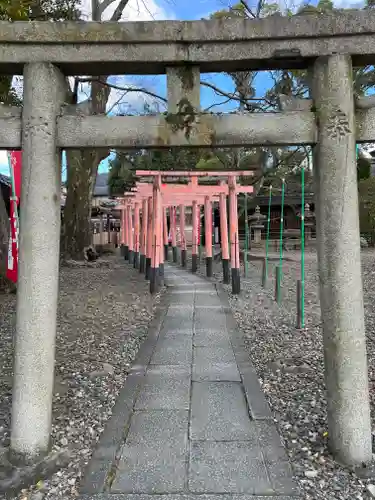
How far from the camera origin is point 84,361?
531 cm

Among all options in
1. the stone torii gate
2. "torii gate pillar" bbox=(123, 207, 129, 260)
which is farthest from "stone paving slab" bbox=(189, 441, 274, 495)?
"torii gate pillar" bbox=(123, 207, 129, 260)

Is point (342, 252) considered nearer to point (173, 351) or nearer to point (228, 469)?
point (228, 469)

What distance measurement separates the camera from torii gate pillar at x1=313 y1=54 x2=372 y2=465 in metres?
2.92

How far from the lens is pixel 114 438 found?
10.9ft

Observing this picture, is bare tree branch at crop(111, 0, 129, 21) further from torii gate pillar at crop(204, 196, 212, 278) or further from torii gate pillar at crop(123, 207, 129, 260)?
torii gate pillar at crop(123, 207, 129, 260)

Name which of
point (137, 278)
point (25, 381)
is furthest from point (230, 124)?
point (137, 278)

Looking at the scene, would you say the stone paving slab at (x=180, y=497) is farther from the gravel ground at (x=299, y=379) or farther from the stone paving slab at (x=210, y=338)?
the stone paving slab at (x=210, y=338)

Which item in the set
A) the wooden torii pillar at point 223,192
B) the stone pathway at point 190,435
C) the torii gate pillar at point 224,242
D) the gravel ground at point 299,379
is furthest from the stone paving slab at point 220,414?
the torii gate pillar at point 224,242

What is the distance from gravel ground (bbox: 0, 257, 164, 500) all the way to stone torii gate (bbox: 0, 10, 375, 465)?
0.33 metres

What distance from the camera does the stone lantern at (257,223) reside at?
26.4 meters

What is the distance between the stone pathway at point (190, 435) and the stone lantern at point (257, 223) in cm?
2110

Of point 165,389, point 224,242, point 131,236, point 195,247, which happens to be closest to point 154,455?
point 165,389

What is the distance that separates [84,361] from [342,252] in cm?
351

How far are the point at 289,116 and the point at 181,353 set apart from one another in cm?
345
